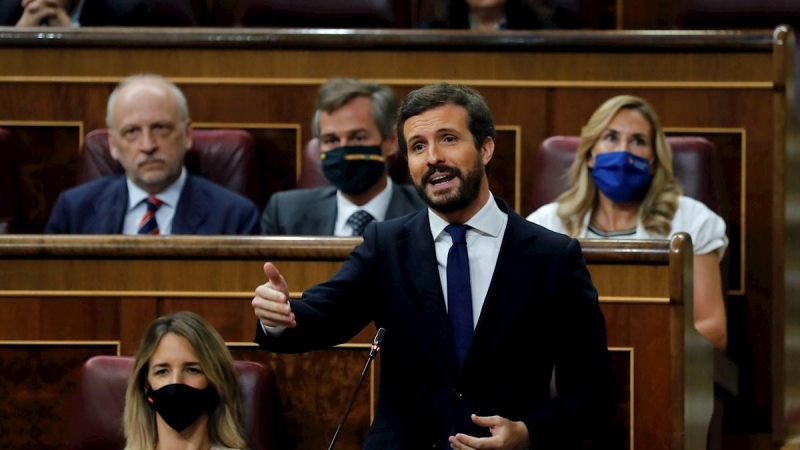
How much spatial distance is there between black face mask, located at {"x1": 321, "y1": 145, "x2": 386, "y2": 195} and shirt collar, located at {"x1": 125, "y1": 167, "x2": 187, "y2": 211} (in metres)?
0.18

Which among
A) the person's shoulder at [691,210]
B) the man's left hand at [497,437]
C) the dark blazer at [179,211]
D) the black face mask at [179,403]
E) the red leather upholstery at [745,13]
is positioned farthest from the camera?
the red leather upholstery at [745,13]

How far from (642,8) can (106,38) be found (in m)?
0.76

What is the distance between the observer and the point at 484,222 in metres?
0.90

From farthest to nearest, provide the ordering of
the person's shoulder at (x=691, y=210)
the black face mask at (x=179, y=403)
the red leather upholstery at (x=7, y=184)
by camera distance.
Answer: the red leather upholstery at (x=7, y=184)
the person's shoulder at (x=691, y=210)
the black face mask at (x=179, y=403)

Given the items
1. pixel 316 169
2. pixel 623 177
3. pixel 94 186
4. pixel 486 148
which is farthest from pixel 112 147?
pixel 486 148

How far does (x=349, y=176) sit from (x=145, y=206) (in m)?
0.25

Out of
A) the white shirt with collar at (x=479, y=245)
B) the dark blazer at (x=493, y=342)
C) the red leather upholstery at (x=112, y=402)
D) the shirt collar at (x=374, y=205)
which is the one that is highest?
the shirt collar at (x=374, y=205)

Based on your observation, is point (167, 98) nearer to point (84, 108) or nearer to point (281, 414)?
point (84, 108)

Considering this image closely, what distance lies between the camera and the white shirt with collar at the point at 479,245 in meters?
0.90

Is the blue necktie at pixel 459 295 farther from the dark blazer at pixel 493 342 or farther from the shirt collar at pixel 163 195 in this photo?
the shirt collar at pixel 163 195

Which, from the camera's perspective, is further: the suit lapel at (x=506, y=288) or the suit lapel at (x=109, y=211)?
the suit lapel at (x=109, y=211)

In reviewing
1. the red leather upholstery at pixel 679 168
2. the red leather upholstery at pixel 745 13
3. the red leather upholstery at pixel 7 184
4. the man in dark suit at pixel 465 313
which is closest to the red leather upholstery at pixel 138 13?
the red leather upholstery at pixel 7 184

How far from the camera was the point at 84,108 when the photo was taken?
1.69 meters

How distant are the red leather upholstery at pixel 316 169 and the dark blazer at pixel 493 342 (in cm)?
68
